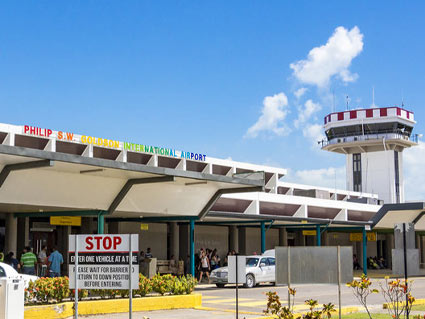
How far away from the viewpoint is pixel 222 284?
30812mm

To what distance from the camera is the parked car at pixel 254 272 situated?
30.7 metres

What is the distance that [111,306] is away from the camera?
18.1m

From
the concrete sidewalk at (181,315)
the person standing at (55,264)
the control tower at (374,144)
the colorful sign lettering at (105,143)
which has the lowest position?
the concrete sidewalk at (181,315)

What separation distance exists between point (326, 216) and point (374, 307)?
77.4 ft

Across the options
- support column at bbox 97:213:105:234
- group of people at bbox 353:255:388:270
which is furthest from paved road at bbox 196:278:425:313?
group of people at bbox 353:255:388:270

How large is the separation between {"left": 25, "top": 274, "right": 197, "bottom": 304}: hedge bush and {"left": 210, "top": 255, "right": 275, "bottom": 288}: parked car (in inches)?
382

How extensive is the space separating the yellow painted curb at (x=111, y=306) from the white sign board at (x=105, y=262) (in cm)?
490

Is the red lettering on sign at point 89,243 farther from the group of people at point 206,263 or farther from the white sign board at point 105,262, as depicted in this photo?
the group of people at point 206,263

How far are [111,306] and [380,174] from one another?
234 feet

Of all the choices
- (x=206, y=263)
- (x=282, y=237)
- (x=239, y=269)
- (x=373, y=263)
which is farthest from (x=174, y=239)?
(x=239, y=269)

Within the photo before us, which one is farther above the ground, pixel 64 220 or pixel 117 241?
pixel 64 220

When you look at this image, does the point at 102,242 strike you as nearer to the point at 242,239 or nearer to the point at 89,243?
the point at 89,243

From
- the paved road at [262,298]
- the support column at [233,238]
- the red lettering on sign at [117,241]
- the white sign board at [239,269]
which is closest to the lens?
the red lettering on sign at [117,241]

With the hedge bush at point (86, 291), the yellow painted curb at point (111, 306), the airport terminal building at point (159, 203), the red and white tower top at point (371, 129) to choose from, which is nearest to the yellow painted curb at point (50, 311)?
the yellow painted curb at point (111, 306)
